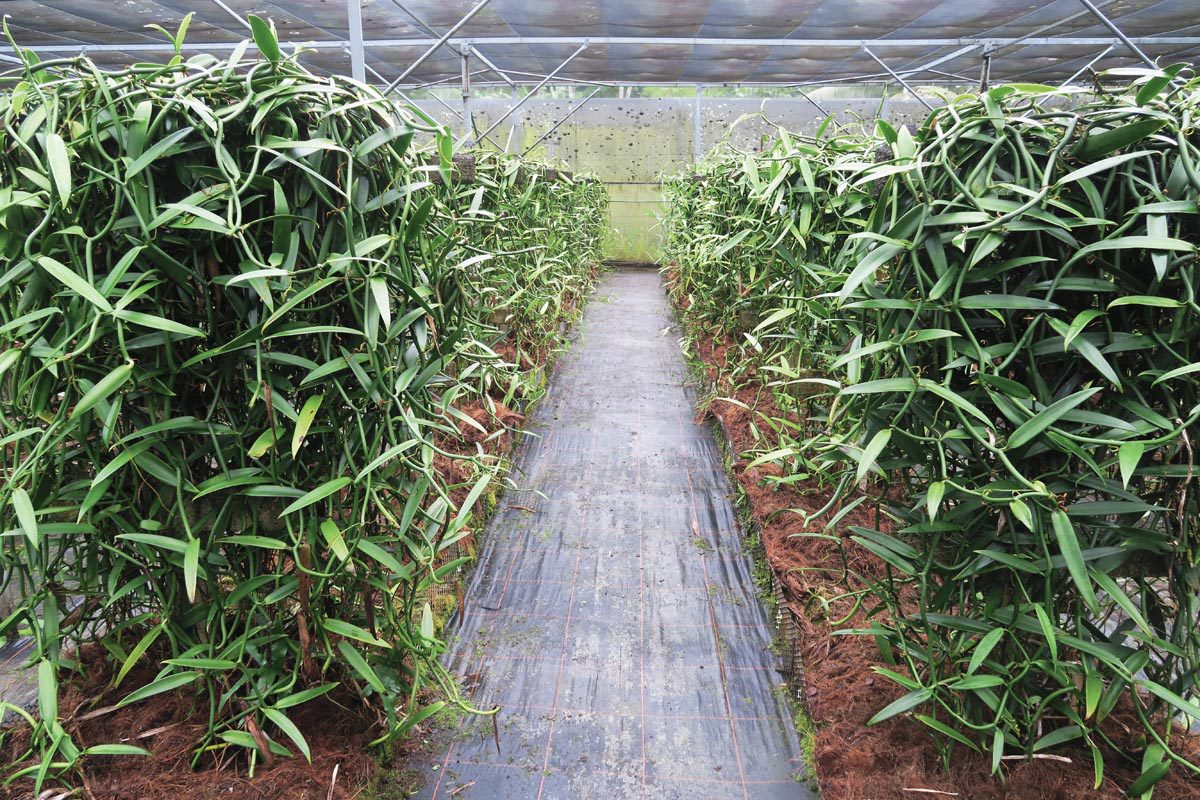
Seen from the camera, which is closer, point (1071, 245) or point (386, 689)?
point (1071, 245)

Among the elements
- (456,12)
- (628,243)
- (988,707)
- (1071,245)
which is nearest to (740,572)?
(988,707)

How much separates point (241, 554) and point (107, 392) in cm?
33

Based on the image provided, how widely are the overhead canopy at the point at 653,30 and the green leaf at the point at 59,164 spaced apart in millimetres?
3592

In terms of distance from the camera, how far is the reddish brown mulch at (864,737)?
1070 mm

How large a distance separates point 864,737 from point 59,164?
1451 millimetres

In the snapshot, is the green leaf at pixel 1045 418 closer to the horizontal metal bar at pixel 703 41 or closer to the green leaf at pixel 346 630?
the green leaf at pixel 346 630

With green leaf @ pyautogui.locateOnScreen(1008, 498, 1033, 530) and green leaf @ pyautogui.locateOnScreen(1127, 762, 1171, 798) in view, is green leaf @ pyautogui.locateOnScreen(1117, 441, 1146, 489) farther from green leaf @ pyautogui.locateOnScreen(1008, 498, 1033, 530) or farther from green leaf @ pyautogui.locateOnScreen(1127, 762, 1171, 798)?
green leaf @ pyautogui.locateOnScreen(1127, 762, 1171, 798)

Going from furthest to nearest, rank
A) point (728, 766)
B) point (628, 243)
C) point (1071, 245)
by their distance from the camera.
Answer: point (628, 243) → point (728, 766) → point (1071, 245)

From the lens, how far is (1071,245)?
1.00 meters

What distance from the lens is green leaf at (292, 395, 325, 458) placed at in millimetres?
967

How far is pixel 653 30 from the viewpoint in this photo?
17.9 feet

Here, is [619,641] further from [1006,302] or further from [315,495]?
[1006,302]

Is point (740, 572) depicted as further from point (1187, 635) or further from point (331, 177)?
point (331, 177)

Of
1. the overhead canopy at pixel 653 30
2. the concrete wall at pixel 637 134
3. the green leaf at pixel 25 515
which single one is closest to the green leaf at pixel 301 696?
the green leaf at pixel 25 515
